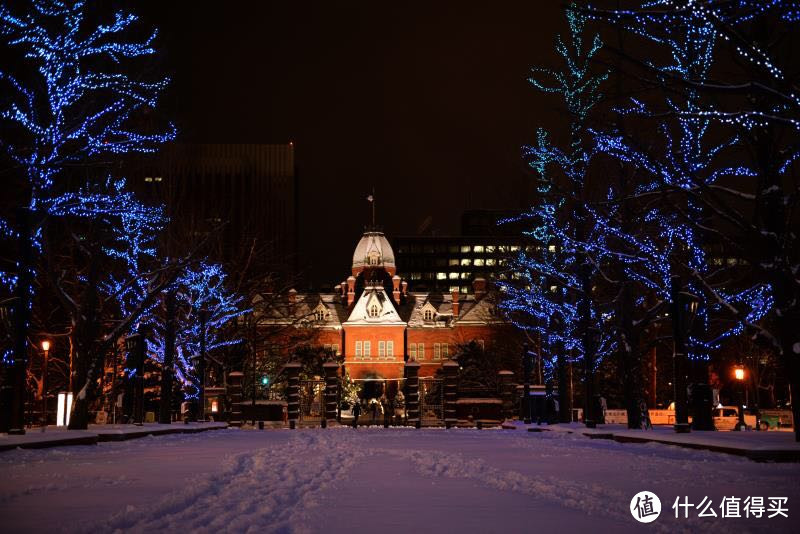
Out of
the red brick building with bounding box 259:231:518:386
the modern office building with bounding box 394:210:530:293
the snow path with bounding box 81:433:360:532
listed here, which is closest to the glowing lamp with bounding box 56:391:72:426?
the snow path with bounding box 81:433:360:532

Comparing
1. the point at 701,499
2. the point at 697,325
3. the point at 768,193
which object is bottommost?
the point at 701,499

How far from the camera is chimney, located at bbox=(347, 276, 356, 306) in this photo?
335 ft

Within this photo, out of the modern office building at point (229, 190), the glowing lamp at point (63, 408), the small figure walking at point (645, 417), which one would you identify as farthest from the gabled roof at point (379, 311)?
the glowing lamp at point (63, 408)

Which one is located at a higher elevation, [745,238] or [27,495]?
[745,238]

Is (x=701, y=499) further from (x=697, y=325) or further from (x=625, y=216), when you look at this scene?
(x=625, y=216)

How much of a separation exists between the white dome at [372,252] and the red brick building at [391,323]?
2.37 m

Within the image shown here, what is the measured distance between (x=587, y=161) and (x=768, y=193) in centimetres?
1310

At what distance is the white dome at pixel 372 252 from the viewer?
108 m

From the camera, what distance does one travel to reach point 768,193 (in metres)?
15.3

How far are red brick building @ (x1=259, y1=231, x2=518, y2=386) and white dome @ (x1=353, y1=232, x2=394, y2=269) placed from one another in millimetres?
2367

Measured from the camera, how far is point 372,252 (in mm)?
108000

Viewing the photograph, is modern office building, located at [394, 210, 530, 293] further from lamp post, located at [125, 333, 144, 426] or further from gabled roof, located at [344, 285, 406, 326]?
lamp post, located at [125, 333, 144, 426]

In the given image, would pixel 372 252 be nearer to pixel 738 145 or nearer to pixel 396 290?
pixel 396 290

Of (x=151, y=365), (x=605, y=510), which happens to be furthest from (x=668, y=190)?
(x=151, y=365)
